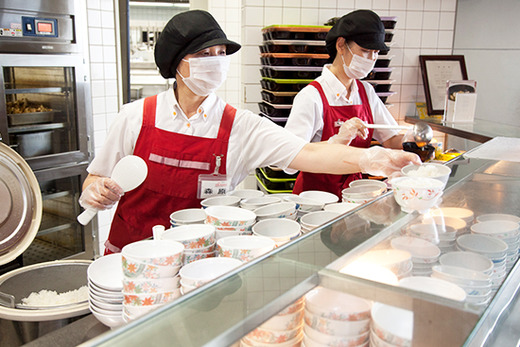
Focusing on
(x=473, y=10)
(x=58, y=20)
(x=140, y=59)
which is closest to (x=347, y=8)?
(x=473, y=10)

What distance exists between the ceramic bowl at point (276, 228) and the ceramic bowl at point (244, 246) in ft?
0.30

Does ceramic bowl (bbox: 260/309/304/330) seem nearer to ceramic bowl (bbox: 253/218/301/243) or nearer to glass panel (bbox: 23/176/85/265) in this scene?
ceramic bowl (bbox: 253/218/301/243)

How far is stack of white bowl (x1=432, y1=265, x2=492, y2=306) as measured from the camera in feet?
3.43

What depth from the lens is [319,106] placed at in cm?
295

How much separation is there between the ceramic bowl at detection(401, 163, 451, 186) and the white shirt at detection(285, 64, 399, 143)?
4.01ft

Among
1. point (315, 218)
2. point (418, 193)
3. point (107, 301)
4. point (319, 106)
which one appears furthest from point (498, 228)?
point (319, 106)

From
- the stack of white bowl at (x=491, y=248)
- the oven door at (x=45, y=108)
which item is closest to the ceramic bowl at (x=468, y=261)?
the stack of white bowl at (x=491, y=248)

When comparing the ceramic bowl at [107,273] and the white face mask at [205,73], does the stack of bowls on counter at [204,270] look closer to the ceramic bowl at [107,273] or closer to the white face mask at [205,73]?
the ceramic bowl at [107,273]

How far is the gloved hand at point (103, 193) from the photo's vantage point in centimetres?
165

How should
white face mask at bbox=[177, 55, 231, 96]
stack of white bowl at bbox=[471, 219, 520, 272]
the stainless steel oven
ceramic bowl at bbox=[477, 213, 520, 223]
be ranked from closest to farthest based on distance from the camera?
stack of white bowl at bbox=[471, 219, 520, 272] < ceramic bowl at bbox=[477, 213, 520, 223] < white face mask at bbox=[177, 55, 231, 96] < the stainless steel oven

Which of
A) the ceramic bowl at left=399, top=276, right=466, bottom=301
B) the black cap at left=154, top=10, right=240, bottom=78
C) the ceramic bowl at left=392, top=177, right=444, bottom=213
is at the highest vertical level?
the black cap at left=154, top=10, right=240, bottom=78

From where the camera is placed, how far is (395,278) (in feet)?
3.52

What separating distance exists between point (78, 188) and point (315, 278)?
3319mm

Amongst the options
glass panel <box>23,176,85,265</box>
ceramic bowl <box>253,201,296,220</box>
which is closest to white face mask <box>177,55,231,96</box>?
ceramic bowl <box>253,201,296,220</box>
